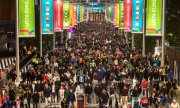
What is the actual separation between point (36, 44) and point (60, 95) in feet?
98.9

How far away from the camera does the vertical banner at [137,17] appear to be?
39.6 meters

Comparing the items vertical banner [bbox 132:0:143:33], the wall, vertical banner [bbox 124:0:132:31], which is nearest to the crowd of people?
vertical banner [bbox 132:0:143:33]

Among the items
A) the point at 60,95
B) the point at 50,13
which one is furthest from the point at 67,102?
the point at 50,13

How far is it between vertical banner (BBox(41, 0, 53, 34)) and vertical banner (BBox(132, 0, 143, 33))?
723 cm

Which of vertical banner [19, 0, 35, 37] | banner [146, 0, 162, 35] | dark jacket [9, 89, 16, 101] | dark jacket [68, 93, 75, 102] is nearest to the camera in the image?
dark jacket [68, 93, 75, 102]

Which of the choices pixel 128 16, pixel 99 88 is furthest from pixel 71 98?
pixel 128 16

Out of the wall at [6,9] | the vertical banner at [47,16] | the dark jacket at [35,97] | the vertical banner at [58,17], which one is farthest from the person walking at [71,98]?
the wall at [6,9]

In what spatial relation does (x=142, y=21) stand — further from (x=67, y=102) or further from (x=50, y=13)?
(x=67, y=102)

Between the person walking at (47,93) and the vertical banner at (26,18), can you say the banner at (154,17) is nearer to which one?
the vertical banner at (26,18)

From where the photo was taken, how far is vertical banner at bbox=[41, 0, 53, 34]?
4262 centimetres

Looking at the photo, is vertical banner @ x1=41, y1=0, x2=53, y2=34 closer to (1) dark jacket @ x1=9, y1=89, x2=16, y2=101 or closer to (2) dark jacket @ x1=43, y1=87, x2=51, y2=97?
(2) dark jacket @ x1=43, y1=87, x2=51, y2=97

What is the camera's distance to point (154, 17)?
1298 inches

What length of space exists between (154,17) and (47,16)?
42.9ft

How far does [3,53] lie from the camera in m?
55.4
